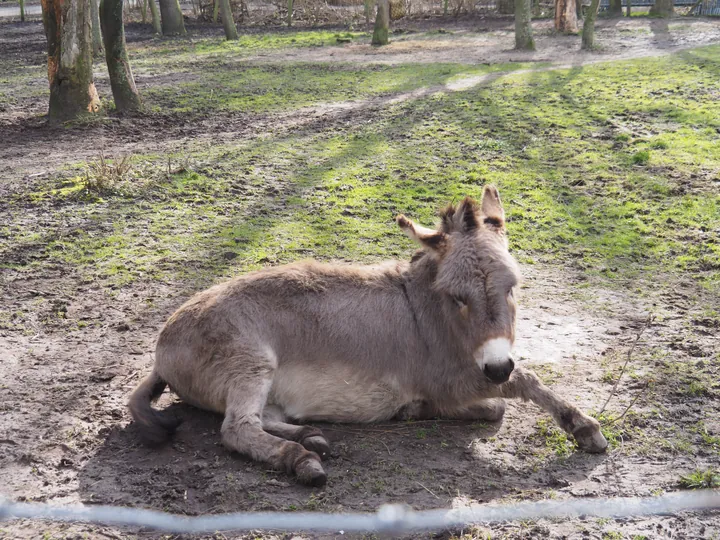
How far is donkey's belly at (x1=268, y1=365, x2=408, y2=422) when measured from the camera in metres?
4.44

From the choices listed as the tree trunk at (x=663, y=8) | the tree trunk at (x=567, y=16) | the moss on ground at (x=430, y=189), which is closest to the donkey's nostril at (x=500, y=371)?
the moss on ground at (x=430, y=189)

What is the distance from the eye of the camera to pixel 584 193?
335 inches

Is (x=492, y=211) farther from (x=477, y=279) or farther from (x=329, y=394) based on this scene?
(x=329, y=394)

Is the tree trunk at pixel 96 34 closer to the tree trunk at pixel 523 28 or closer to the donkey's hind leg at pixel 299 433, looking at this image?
the tree trunk at pixel 523 28

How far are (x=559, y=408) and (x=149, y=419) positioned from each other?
8.02ft

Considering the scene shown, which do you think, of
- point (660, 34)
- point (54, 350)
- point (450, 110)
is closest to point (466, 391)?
point (54, 350)

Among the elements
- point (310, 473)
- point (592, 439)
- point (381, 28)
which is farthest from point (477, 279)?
point (381, 28)

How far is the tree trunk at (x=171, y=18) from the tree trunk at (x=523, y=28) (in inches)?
489

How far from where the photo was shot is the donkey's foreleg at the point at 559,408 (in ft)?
13.8

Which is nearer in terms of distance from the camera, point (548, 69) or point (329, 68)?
point (548, 69)

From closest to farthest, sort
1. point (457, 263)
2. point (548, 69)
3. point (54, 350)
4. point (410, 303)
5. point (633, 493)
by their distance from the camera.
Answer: point (633, 493) → point (457, 263) → point (410, 303) → point (54, 350) → point (548, 69)

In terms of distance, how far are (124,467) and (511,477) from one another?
2.17 metres

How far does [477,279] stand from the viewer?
13.8 ft

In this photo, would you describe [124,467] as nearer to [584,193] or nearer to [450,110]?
[584,193]
